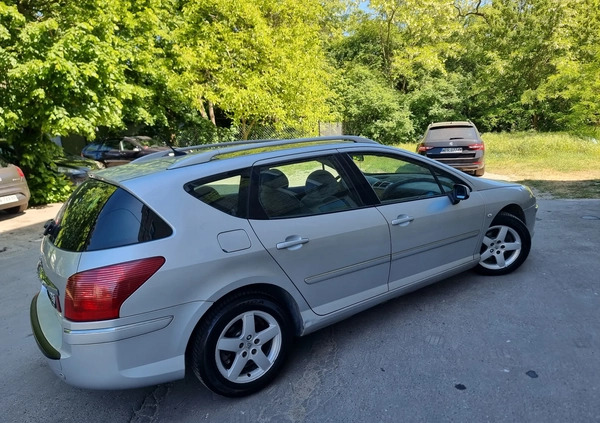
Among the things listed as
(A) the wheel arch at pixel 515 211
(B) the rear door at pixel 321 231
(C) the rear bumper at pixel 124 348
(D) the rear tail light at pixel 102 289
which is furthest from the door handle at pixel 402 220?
(D) the rear tail light at pixel 102 289

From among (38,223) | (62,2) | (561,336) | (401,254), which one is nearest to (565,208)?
(561,336)

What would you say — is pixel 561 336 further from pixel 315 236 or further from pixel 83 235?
pixel 83 235

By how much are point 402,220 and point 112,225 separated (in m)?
2.07

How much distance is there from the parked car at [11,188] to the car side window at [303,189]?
23.0 feet

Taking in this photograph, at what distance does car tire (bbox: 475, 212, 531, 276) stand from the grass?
187 inches

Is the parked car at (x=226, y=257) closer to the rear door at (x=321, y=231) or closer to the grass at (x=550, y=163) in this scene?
the rear door at (x=321, y=231)

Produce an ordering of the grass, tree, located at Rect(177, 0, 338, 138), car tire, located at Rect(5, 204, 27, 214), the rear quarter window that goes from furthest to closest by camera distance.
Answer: tree, located at Rect(177, 0, 338, 138) → the grass → car tire, located at Rect(5, 204, 27, 214) → the rear quarter window

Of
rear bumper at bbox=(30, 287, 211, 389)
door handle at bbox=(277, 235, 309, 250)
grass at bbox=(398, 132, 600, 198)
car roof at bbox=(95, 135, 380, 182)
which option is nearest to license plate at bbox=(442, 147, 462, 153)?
grass at bbox=(398, 132, 600, 198)

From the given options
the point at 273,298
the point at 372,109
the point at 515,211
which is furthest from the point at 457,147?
the point at 372,109

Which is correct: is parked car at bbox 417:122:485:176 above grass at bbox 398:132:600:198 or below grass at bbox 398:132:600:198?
above

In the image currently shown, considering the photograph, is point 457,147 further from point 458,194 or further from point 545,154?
point 458,194

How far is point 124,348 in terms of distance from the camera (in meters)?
2.09

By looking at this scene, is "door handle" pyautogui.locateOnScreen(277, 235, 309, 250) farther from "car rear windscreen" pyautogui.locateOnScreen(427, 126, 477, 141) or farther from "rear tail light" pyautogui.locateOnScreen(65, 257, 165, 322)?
"car rear windscreen" pyautogui.locateOnScreen(427, 126, 477, 141)

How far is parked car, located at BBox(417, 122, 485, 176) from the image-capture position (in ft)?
31.7
